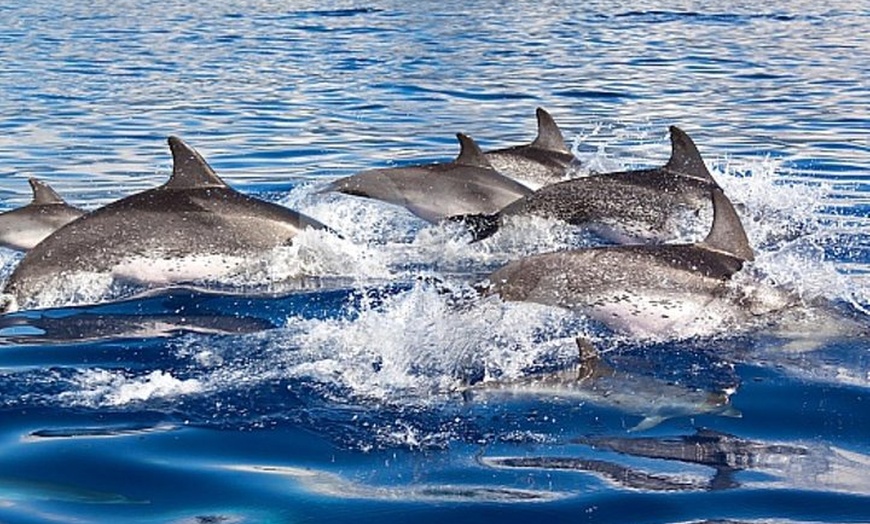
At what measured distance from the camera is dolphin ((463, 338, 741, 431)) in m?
7.04

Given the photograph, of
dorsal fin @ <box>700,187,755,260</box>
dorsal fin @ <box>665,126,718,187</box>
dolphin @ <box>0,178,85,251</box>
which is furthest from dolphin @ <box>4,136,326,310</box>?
dorsal fin @ <box>700,187,755,260</box>

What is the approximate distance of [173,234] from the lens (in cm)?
1038

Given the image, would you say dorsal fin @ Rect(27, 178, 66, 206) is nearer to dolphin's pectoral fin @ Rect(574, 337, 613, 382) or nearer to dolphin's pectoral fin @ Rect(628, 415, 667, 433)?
dolphin's pectoral fin @ Rect(574, 337, 613, 382)

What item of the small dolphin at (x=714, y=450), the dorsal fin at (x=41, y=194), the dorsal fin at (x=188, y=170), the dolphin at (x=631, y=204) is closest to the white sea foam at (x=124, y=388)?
the small dolphin at (x=714, y=450)

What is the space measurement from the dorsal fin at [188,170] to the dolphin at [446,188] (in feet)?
7.64

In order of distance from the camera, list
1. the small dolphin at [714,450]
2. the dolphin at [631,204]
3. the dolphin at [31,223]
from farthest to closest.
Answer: the dolphin at [631,204] < the dolphin at [31,223] < the small dolphin at [714,450]

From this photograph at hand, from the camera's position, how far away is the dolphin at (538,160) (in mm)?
14069

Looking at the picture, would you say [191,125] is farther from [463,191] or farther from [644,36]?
[644,36]

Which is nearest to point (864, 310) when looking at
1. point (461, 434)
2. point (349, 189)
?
point (461, 434)

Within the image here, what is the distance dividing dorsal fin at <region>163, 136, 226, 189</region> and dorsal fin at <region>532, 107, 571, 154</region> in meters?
4.32

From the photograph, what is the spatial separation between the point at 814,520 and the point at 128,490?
259 cm

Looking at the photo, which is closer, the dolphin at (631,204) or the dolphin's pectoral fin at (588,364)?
the dolphin's pectoral fin at (588,364)

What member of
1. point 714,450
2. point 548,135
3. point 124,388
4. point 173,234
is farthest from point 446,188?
point 714,450

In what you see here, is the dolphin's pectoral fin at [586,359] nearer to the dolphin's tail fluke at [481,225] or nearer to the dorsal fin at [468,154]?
the dolphin's tail fluke at [481,225]
